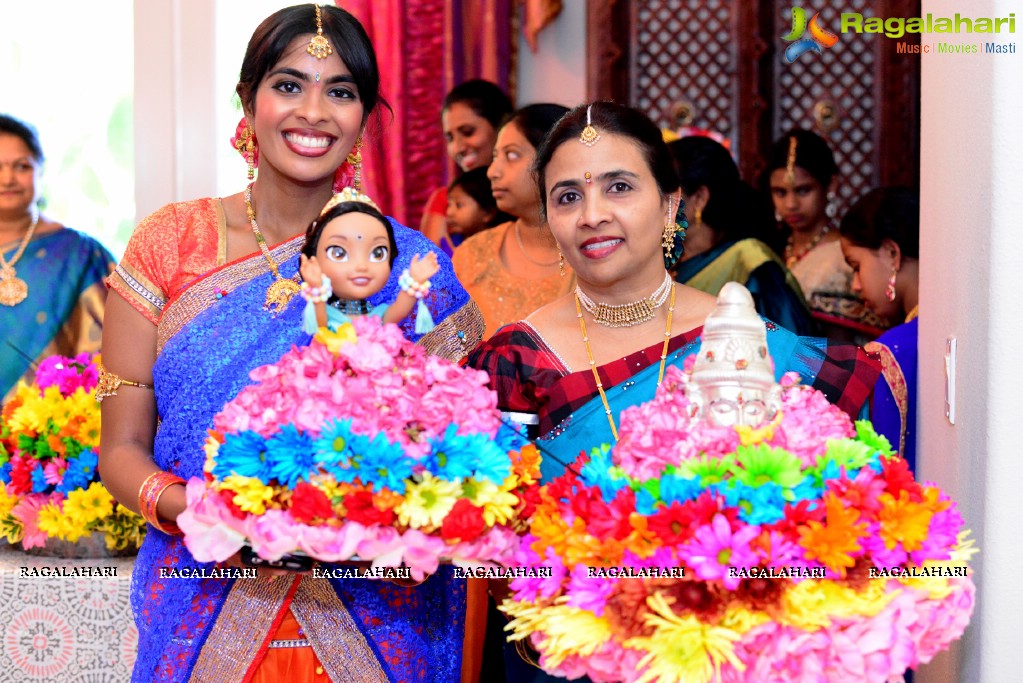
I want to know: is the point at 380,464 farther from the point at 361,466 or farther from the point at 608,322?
the point at 608,322

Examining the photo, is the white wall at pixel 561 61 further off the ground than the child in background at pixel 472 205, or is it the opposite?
the white wall at pixel 561 61

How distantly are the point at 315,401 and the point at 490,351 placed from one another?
696 mm

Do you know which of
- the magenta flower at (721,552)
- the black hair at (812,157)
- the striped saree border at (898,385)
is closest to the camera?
the magenta flower at (721,552)

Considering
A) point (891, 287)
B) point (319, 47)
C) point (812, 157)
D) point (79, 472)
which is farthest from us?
point (812, 157)

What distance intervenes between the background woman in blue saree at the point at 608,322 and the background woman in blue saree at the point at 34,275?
274 cm

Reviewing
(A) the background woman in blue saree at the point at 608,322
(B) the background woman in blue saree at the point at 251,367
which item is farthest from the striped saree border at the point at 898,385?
(B) the background woman in blue saree at the point at 251,367

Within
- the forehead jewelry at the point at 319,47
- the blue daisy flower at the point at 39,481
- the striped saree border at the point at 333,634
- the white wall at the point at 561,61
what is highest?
the white wall at the point at 561,61

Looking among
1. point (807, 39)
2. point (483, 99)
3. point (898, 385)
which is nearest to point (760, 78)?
point (807, 39)

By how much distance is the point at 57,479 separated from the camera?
3078 millimetres

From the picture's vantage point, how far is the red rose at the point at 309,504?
180 cm

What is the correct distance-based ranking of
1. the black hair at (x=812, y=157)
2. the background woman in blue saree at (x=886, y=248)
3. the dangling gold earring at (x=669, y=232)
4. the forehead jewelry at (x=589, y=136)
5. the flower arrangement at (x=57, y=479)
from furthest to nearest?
the black hair at (x=812, y=157) < the background woman in blue saree at (x=886, y=248) < the flower arrangement at (x=57, y=479) < the dangling gold earring at (x=669, y=232) < the forehead jewelry at (x=589, y=136)

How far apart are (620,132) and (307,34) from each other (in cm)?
65

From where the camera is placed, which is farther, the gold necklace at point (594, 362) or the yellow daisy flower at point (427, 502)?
the gold necklace at point (594, 362)

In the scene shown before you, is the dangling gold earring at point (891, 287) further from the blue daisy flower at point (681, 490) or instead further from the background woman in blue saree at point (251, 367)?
the blue daisy flower at point (681, 490)
